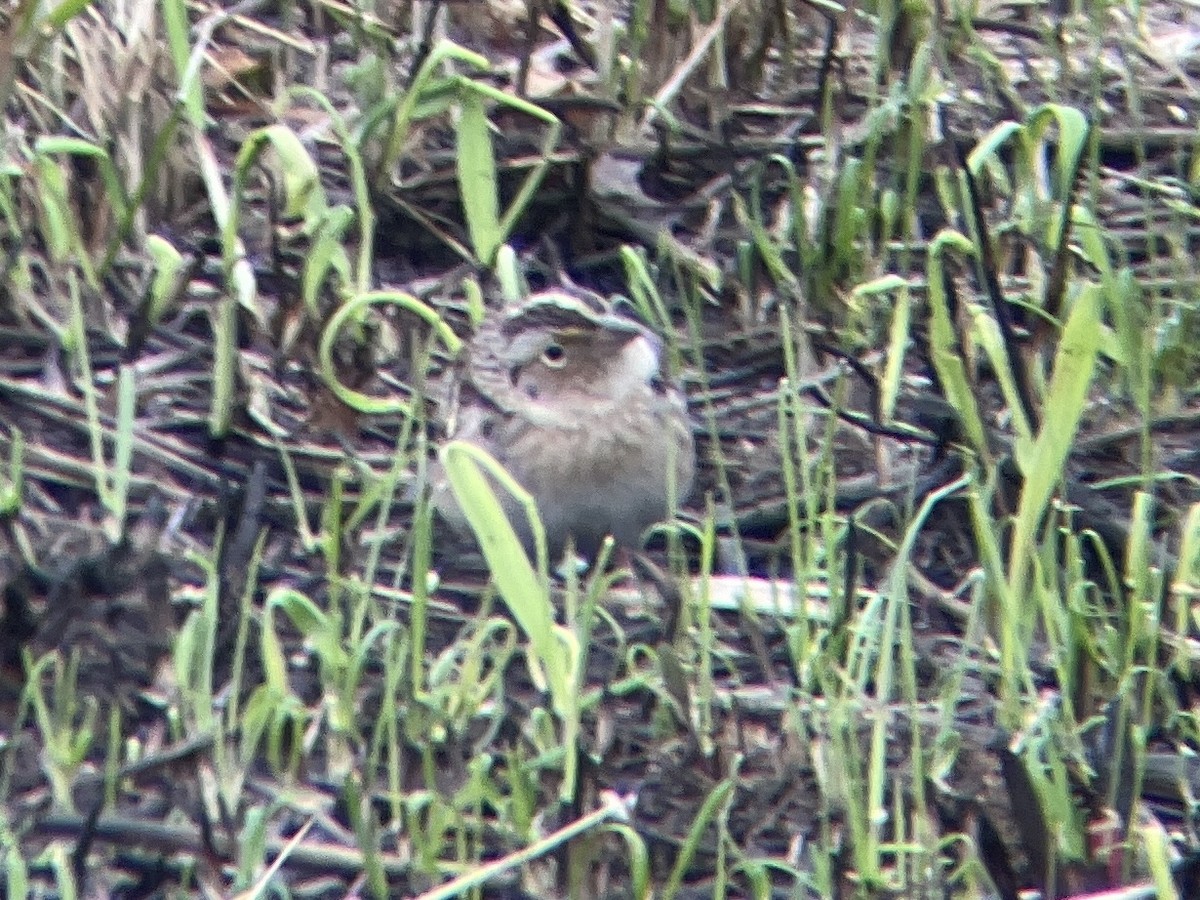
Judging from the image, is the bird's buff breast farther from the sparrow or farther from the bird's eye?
the bird's eye

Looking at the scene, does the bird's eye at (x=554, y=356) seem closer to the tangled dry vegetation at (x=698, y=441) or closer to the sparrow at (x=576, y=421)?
the sparrow at (x=576, y=421)

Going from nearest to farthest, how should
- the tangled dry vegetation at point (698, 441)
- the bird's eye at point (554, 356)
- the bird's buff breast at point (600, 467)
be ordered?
the tangled dry vegetation at point (698, 441)
the bird's buff breast at point (600, 467)
the bird's eye at point (554, 356)

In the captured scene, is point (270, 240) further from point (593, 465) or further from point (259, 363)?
point (593, 465)

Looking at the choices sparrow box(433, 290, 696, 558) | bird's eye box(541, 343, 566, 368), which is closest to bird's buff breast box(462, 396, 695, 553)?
sparrow box(433, 290, 696, 558)

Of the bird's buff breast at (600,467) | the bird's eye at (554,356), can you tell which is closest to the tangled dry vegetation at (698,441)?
the bird's buff breast at (600,467)

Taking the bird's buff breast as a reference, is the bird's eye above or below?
above

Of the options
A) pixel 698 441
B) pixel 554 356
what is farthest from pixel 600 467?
pixel 698 441

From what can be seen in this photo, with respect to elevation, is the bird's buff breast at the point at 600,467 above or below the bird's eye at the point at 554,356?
below

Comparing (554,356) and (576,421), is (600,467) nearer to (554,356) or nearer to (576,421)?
(576,421)

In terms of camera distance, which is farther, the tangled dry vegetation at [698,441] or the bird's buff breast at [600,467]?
the bird's buff breast at [600,467]
